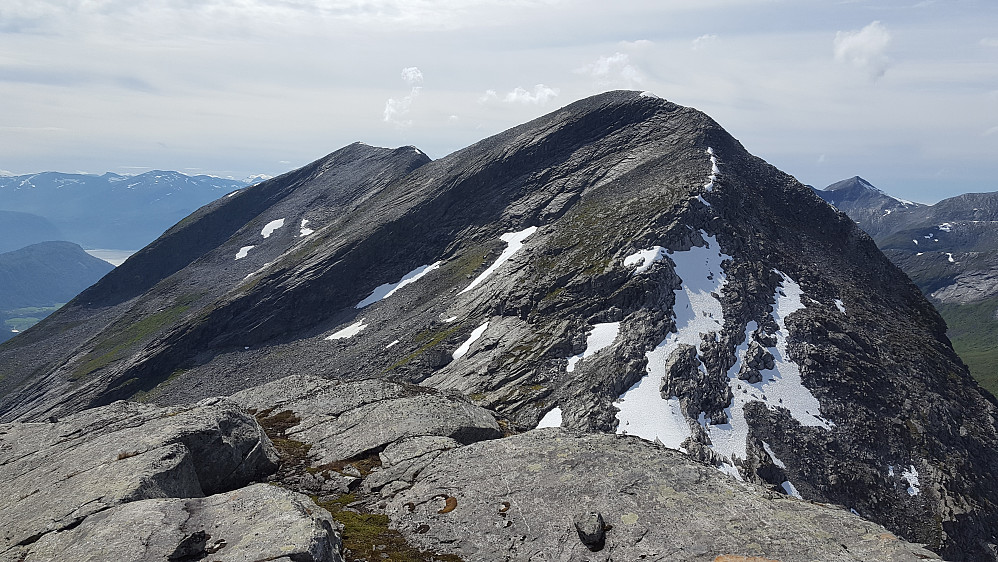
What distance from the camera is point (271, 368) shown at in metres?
101

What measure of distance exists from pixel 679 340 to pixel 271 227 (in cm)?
16080

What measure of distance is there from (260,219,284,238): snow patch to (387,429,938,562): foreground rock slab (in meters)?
176

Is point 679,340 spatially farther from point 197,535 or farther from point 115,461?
point 197,535

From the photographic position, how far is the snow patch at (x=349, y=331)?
10406 centimetres

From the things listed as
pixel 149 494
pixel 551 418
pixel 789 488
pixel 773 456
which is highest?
pixel 149 494

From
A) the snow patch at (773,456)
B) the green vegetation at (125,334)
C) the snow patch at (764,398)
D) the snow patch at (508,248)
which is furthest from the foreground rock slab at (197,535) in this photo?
the green vegetation at (125,334)

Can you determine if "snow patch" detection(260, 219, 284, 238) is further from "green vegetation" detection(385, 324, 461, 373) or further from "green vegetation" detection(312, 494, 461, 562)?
"green vegetation" detection(312, 494, 461, 562)

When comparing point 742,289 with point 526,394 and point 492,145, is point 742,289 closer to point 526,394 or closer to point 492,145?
point 526,394

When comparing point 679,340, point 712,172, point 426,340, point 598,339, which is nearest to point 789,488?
point 679,340

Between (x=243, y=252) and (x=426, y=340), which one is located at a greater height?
(x=243, y=252)

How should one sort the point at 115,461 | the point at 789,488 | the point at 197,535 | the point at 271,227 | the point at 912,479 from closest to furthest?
the point at 197,535 → the point at 115,461 → the point at 789,488 → the point at 912,479 → the point at 271,227

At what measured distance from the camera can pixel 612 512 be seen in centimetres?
2088

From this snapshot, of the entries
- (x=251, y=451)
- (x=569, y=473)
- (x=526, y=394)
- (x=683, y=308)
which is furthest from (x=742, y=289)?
(x=251, y=451)

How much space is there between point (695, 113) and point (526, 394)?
83.5 meters
